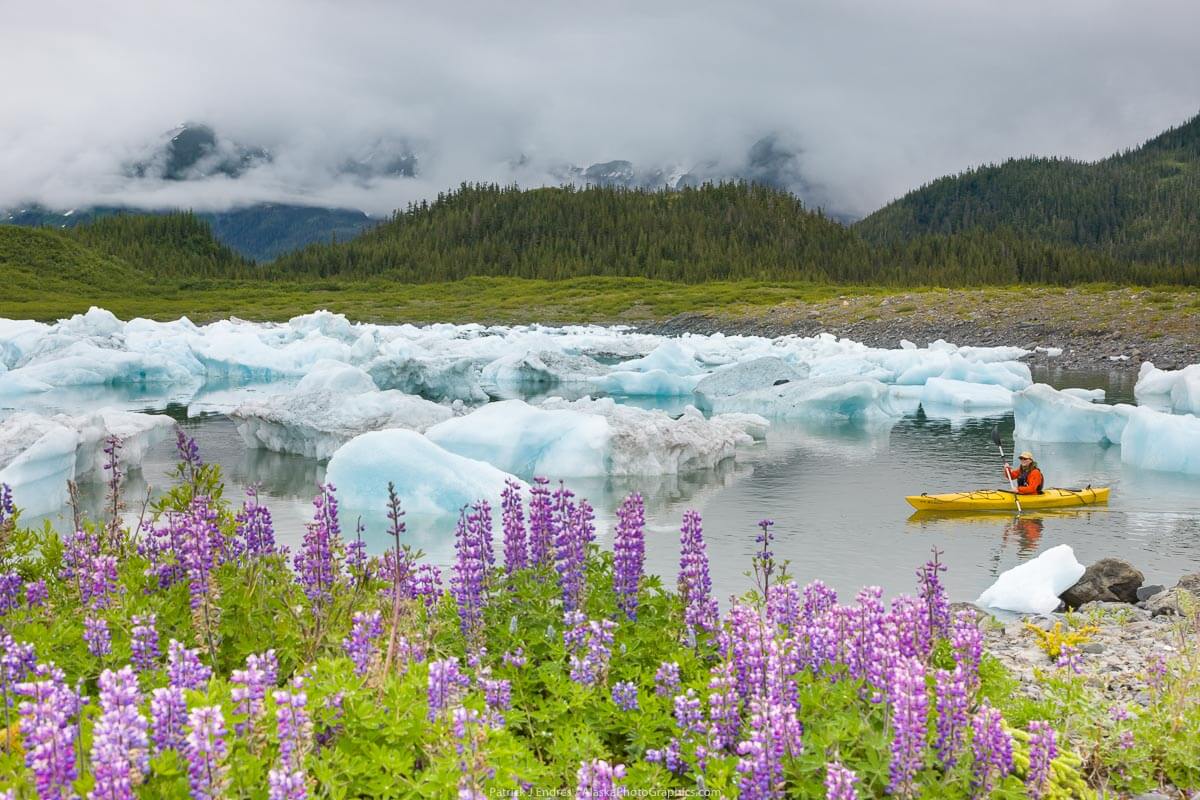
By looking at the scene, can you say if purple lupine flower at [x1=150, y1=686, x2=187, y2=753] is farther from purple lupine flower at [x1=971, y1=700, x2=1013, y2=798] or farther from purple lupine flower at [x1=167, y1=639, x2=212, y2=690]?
purple lupine flower at [x1=971, y1=700, x2=1013, y2=798]

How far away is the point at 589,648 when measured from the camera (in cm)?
478

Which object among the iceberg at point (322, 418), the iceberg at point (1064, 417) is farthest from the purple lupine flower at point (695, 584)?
the iceberg at point (1064, 417)

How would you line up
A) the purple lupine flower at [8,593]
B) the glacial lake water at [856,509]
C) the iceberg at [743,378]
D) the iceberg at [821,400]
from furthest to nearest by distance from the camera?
1. the iceberg at [743,378]
2. the iceberg at [821,400]
3. the glacial lake water at [856,509]
4. the purple lupine flower at [8,593]

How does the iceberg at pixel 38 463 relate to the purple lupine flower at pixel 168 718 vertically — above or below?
below

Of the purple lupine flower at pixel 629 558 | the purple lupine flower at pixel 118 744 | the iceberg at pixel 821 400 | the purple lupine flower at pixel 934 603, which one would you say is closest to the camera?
the purple lupine flower at pixel 118 744

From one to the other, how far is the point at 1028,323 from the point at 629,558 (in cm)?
5717

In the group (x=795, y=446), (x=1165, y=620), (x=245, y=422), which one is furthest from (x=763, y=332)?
(x=1165, y=620)

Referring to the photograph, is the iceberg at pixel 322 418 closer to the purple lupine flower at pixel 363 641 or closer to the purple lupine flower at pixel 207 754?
the purple lupine flower at pixel 363 641

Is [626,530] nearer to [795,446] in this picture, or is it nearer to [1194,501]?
[1194,501]

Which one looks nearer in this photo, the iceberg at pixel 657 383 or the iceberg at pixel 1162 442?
the iceberg at pixel 1162 442

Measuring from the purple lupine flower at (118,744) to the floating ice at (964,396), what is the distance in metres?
30.0

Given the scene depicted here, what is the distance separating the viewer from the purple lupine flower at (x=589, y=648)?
456cm

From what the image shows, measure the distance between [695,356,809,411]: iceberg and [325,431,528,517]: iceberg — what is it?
17.6 m

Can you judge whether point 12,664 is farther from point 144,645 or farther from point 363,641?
point 363,641
